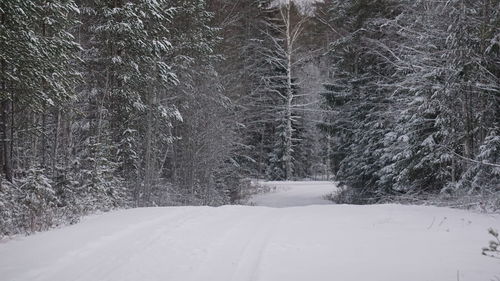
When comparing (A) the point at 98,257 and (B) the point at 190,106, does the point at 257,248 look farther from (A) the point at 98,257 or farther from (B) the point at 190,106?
(B) the point at 190,106

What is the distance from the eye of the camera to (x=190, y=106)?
62.2ft

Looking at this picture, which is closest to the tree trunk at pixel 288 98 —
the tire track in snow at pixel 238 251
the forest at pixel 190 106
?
the forest at pixel 190 106

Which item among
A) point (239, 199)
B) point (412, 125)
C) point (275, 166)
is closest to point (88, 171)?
point (412, 125)

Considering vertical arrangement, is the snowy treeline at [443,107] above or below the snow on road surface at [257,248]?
above

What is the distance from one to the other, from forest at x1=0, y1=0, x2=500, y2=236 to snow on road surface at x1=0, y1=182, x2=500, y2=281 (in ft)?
5.64

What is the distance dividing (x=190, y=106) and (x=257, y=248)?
1328cm

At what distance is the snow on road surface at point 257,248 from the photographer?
5055 mm

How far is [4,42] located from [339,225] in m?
7.99

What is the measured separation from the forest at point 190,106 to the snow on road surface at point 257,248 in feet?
5.64

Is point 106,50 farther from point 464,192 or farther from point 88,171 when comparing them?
point 464,192

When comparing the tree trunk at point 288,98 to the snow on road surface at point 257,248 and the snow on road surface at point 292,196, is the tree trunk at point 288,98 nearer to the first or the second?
the snow on road surface at point 292,196

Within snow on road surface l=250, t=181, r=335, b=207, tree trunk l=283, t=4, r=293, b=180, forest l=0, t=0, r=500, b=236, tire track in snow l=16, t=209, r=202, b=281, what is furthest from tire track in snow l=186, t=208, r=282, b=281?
tree trunk l=283, t=4, r=293, b=180

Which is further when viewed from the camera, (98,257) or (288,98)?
(288,98)

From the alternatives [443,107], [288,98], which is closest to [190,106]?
[443,107]
